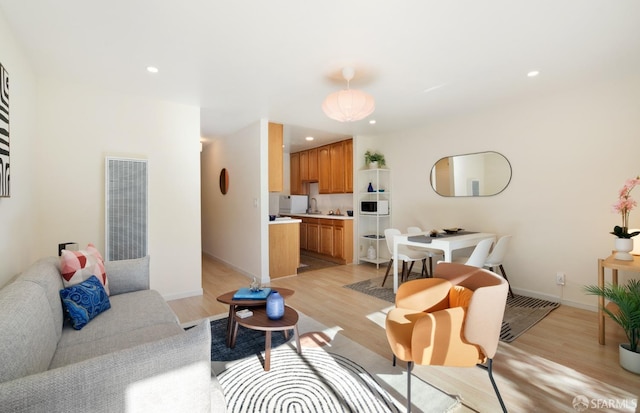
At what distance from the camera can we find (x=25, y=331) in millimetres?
1197

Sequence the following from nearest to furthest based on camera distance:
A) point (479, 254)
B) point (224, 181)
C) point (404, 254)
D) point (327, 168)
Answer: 1. point (479, 254)
2. point (404, 254)
3. point (224, 181)
4. point (327, 168)

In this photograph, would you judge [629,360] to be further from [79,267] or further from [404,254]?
[79,267]

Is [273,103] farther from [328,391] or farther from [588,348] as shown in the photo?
[588,348]

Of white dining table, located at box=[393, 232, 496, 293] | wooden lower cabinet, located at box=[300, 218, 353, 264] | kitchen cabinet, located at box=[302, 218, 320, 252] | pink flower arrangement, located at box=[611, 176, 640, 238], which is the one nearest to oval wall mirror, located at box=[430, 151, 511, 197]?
white dining table, located at box=[393, 232, 496, 293]

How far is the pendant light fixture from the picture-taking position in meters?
2.64

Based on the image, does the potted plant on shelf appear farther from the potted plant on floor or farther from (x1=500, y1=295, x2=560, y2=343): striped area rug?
the potted plant on floor

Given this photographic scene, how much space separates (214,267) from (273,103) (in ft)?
10.6

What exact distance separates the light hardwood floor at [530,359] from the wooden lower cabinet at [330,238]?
184 centimetres

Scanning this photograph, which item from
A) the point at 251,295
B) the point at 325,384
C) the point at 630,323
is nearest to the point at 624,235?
the point at 630,323

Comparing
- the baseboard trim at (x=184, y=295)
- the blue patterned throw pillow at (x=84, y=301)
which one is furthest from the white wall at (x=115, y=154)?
the blue patterned throw pillow at (x=84, y=301)

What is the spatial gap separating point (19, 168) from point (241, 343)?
226 centimetres

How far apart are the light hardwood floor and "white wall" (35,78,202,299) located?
2.03ft

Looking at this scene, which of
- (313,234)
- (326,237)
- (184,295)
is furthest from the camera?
(313,234)

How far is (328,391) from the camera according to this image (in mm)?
1846
